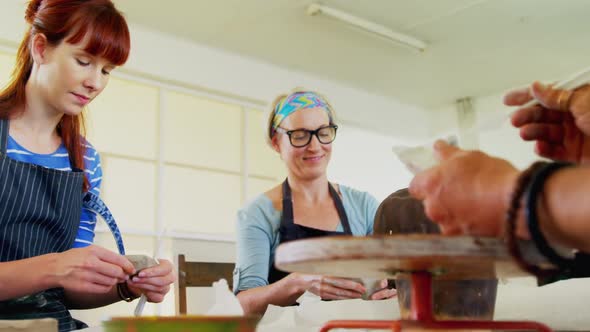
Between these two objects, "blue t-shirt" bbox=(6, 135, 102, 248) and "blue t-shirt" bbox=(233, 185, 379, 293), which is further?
"blue t-shirt" bbox=(233, 185, 379, 293)

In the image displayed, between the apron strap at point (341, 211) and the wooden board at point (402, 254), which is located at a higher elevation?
the apron strap at point (341, 211)

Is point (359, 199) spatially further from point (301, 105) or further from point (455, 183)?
point (455, 183)

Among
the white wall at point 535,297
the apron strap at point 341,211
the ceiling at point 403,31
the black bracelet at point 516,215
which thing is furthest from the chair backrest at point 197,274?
the ceiling at point 403,31

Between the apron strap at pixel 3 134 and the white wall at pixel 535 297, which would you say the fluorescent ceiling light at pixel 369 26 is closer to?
the apron strap at pixel 3 134

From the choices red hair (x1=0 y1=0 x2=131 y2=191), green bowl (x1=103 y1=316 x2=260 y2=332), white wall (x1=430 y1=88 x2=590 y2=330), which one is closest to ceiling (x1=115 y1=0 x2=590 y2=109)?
red hair (x1=0 y1=0 x2=131 y2=191)

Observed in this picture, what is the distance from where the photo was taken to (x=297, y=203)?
2.18m

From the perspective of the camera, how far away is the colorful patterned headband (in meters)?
2.21

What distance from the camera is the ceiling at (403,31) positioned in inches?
191

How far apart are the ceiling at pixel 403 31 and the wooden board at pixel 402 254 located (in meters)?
4.13

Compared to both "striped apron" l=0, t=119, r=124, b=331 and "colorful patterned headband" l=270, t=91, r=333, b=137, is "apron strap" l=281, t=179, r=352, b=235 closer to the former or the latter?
"colorful patterned headband" l=270, t=91, r=333, b=137

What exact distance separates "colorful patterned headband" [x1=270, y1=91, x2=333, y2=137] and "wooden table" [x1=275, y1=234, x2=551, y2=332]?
136 cm

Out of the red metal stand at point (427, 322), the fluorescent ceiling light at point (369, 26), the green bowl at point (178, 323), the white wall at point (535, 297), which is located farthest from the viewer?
the fluorescent ceiling light at point (369, 26)

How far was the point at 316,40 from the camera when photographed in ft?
17.6

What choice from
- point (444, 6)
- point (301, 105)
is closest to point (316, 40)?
point (444, 6)
